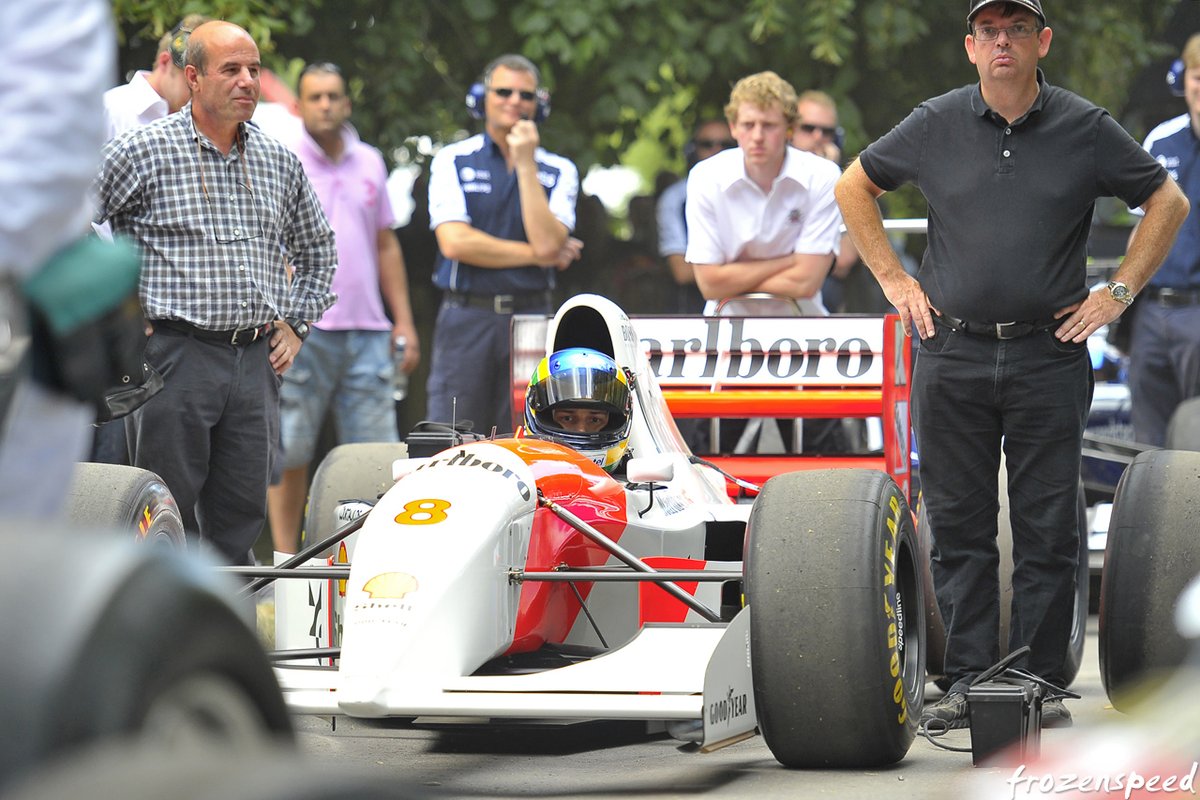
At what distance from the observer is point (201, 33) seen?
271 inches

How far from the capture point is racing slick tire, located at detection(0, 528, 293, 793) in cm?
180

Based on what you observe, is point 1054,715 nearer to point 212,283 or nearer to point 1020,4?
point 1020,4

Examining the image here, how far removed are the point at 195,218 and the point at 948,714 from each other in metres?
3.06

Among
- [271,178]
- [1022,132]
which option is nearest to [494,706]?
[1022,132]

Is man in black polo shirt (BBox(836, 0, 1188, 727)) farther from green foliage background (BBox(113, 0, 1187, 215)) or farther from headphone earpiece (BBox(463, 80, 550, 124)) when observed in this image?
green foliage background (BBox(113, 0, 1187, 215))

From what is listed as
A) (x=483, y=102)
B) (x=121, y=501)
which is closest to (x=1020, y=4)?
(x=121, y=501)

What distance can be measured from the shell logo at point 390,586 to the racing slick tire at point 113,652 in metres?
2.85

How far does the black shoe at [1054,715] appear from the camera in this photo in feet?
19.2

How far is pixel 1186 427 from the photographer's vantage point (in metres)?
8.59

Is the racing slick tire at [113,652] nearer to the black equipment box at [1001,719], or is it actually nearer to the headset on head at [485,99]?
the black equipment box at [1001,719]

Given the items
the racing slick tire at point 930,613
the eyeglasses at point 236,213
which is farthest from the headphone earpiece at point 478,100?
the racing slick tire at point 930,613

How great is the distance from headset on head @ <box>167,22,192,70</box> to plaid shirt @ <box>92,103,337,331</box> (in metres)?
0.57

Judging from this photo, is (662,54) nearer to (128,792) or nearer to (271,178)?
(271,178)

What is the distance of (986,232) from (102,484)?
277cm
